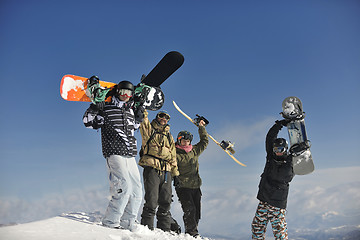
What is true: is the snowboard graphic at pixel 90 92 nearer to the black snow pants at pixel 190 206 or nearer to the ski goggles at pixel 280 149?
the black snow pants at pixel 190 206

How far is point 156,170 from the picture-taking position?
6301 millimetres

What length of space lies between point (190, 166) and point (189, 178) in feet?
1.00

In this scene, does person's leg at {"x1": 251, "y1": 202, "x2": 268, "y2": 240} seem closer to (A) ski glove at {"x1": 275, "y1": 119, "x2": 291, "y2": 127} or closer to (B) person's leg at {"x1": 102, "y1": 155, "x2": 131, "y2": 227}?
(A) ski glove at {"x1": 275, "y1": 119, "x2": 291, "y2": 127}

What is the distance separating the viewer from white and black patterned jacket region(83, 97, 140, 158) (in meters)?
5.53

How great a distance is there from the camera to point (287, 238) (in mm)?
6461

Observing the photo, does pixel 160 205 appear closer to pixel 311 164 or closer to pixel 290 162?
pixel 290 162

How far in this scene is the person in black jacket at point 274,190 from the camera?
6441 mm

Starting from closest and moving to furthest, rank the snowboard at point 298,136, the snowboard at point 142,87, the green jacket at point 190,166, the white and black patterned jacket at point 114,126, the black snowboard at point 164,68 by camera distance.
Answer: the white and black patterned jacket at point 114,126
the snowboard at point 142,87
the snowboard at point 298,136
the black snowboard at point 164,68
the green jacket at point 190,166

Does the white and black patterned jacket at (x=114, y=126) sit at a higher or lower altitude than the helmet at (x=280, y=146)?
lower

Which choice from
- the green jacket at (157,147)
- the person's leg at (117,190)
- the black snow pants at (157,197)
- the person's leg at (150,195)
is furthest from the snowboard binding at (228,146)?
the person's leg at (117,190)

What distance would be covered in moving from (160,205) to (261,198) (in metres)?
2.06

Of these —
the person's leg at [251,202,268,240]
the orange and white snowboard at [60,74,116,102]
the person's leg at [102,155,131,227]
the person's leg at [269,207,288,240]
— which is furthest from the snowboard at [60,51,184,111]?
the person's leg at [269,207,288,240]

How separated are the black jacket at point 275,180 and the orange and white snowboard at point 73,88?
3.98m

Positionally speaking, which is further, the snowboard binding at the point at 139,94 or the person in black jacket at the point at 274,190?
the person in black jacket at the point at 274,190
